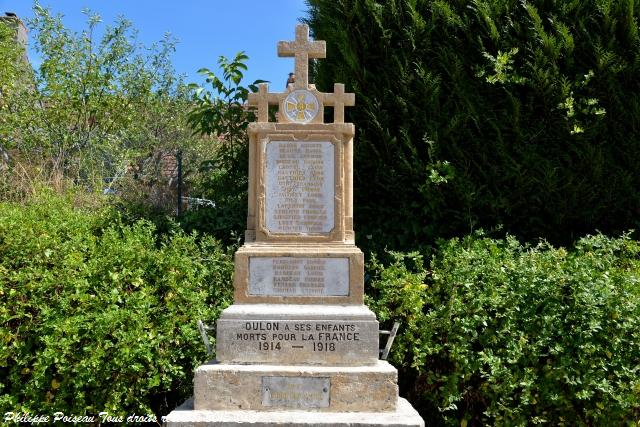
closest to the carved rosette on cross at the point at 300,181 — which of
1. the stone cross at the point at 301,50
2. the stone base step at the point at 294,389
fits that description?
the stone cross at the point at 301,50

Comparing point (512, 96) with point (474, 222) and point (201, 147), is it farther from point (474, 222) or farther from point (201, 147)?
point (201, 147)

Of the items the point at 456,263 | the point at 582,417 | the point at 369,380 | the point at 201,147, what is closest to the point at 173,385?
the point at 369,380

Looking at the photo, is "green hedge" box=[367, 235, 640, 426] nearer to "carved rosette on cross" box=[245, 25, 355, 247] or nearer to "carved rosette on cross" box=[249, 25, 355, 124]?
"carved rosette on cross" box=[245, 25, 355, 247]

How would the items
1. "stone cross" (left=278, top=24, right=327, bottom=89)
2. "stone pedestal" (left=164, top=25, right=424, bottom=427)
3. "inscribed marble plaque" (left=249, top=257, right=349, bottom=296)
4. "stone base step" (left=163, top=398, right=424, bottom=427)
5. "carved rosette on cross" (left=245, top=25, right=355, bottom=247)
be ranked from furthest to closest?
"stone cross" (left=278, top=24, right=327, bottom=89)
"carved rosette on cross" (left=245, top=25, right=355, bottom=247)
"inscribed marble plaque" (left=249, top=257, right=349, bottom=296)
"stone pedestal" (left=164, top=25, right=424, bottom=427)
"stone base step" (left=163, top=398, right=424, bottom=427)

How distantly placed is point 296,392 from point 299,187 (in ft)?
5.23

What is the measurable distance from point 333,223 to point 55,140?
318 inches

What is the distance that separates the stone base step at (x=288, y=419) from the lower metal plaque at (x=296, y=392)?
69 millimetres

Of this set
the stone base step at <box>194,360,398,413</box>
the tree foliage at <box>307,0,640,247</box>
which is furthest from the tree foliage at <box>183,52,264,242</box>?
the stone base step at <box>194,360,398,413</box>

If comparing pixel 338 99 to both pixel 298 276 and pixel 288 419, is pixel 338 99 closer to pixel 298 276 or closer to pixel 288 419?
pixel 298 276

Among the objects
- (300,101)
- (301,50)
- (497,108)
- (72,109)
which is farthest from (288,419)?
(72,109)

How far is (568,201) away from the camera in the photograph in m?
6.66

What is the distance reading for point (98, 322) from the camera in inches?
188

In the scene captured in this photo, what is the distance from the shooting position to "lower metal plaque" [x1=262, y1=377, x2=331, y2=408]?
417 centimetres

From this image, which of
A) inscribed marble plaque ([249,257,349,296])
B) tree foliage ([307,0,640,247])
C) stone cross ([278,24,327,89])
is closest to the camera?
inscribed marble plaque ([249,257,349,296])
